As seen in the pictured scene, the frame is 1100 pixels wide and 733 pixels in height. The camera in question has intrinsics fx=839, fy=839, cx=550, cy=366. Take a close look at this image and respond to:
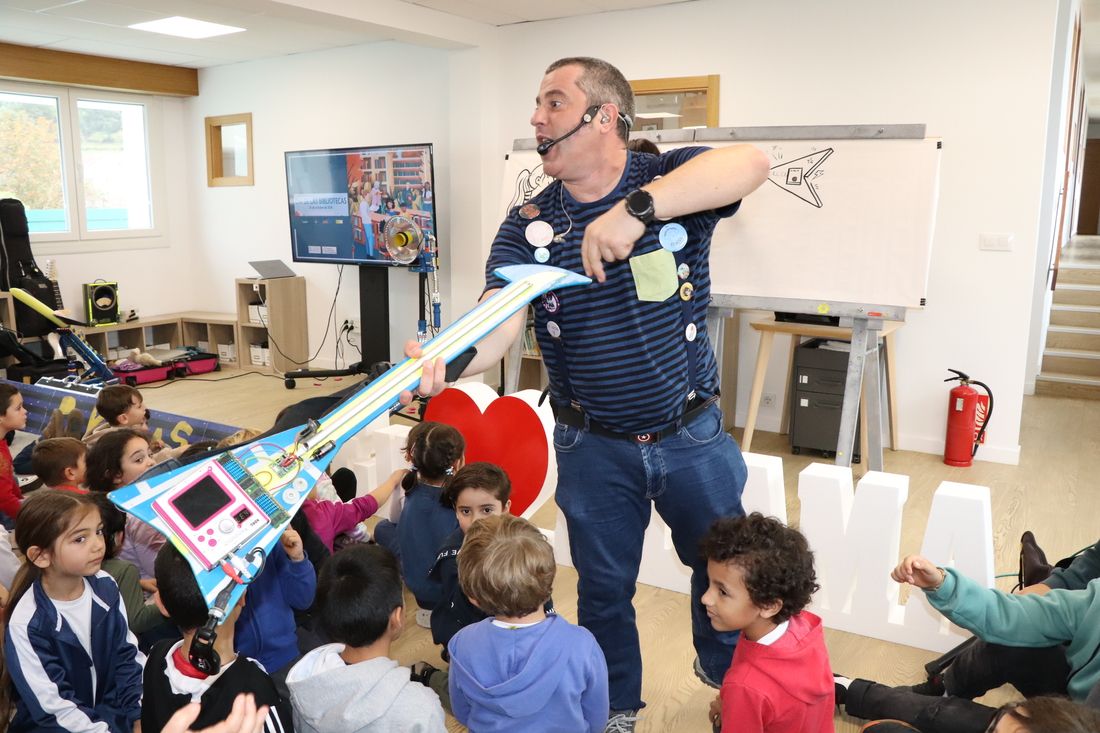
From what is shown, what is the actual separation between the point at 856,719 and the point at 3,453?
3.19 metres

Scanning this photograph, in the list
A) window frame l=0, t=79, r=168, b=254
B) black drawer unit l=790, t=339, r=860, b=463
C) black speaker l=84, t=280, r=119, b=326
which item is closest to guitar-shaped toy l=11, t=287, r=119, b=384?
black speaker l=84, t=280, r=119, b=326

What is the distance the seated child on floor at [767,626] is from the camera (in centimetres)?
165

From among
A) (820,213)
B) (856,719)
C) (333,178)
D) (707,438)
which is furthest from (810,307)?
(333,178)

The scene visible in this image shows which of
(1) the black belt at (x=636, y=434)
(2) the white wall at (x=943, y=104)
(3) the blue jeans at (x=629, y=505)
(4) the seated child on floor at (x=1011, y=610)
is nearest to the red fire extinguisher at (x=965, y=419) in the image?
(2) the white wall at (x=943, y=104)

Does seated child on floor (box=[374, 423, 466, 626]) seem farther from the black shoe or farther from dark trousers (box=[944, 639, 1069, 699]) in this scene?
the black shoe

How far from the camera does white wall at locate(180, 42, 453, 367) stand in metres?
6.45

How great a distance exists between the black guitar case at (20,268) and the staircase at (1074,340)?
305 inches

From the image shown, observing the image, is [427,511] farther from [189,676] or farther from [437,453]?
[189,676]

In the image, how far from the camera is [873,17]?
4.67 metres

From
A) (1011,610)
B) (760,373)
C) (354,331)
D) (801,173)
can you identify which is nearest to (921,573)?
(1011,610)

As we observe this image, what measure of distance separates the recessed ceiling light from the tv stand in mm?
1961

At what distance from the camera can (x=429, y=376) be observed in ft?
4.43

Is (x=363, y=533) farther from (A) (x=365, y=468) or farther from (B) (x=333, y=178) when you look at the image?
(B) (x=333, y=178)

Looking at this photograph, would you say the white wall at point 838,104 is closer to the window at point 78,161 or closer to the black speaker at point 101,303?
the window at point 78,161
